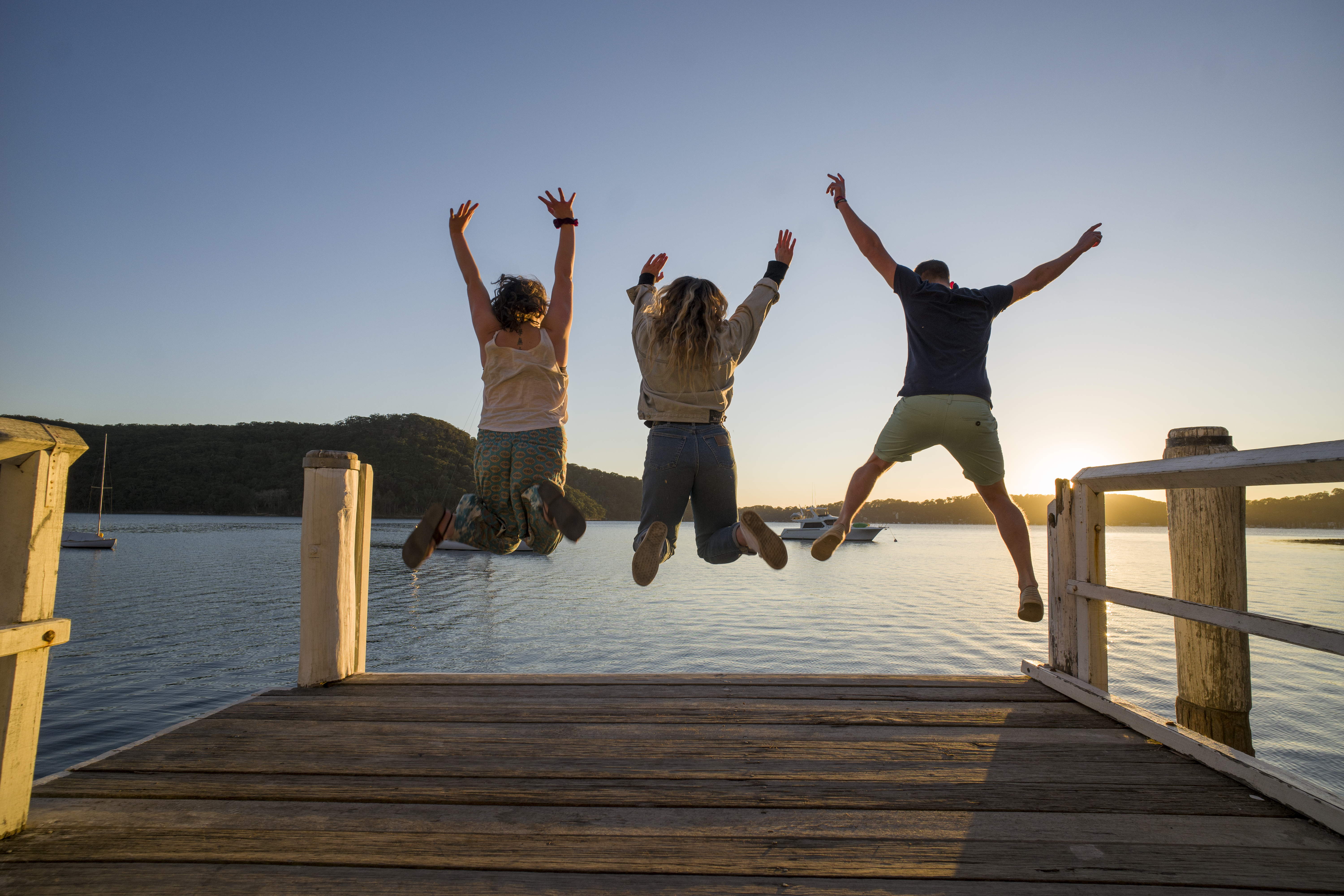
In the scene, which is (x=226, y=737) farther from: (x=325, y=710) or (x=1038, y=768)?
(x=1038, y=768)

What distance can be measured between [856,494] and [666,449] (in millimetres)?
1601

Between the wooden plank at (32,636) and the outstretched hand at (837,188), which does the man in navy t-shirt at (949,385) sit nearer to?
the outstretched hand at (837,188)

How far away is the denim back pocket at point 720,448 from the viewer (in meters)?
3.96

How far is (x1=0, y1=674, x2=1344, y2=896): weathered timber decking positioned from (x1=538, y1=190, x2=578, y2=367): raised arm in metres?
2.17

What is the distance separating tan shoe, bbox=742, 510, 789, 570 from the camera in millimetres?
3758

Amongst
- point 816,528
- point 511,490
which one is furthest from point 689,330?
point 816,528

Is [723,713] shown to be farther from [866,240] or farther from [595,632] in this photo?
[595,632]

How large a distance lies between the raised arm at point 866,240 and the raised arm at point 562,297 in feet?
6.18

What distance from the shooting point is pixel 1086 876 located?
200 cm

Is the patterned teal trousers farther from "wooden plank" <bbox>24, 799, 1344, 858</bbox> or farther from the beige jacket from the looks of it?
"wooden plank" <bbox>24, 799, 1344, 858</bbox>

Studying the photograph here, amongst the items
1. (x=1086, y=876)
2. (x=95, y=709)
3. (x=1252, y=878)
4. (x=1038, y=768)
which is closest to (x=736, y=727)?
(x=1038, y=768)

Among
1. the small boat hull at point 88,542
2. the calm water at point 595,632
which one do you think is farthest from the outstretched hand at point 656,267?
the small boat hull at point 88,542

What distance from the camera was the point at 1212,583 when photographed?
5.03 meters

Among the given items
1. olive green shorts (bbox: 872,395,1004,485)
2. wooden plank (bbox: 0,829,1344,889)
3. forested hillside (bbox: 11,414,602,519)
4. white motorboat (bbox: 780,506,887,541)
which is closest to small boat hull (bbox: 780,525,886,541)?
white motorboat (bbox: 780,506,887,541)
